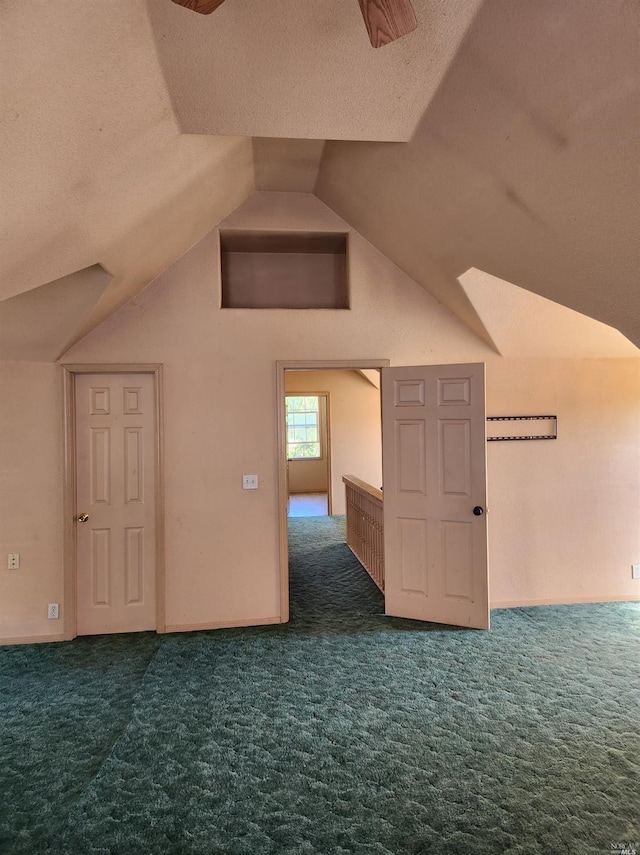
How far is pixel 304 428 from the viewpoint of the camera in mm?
10547

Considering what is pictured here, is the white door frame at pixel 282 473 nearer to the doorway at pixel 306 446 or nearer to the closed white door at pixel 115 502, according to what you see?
the closed white door at pixel 115 502

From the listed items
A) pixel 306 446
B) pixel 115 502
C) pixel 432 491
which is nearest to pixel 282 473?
pixel 432 491

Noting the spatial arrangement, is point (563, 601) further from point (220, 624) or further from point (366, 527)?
point (220, 624)

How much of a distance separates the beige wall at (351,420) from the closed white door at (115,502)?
476 cm

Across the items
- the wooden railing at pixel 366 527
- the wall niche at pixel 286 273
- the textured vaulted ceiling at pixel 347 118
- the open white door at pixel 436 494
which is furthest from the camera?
the wooden railing at pixel 366 527

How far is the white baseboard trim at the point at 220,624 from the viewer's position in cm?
354

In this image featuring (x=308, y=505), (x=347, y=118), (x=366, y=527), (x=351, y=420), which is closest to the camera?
(x=347, y=118)

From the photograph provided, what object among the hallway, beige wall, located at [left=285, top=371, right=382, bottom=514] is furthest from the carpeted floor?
the hallway

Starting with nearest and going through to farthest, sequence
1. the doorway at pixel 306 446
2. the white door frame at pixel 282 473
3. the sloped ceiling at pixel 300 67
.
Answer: the sloped ceiling at pixel 300 67
the white door frame at pixel 282 473
the doorway at pixel 306 446

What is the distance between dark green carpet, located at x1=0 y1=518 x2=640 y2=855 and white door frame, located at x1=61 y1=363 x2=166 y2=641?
26 cm

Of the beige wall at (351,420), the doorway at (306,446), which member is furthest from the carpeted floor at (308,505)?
the beige wall at (351,420)

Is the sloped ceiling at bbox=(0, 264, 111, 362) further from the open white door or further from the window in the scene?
the window

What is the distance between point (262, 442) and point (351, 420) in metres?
4.78

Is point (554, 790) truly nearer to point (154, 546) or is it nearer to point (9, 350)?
point (154, 546)
